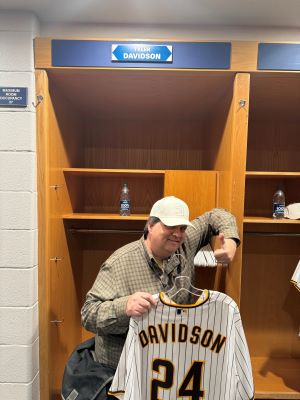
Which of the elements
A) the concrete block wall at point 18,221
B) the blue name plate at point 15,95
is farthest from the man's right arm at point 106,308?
the blue name plate at point 15,95

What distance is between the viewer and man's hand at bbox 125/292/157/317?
112cm

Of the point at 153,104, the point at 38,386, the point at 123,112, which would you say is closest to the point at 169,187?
the point at 153,104

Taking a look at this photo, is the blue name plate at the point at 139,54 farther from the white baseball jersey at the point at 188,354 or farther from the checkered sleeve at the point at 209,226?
the white baseball jersey at the point at 188,354

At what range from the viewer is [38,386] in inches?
62.2

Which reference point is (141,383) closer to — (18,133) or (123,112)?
(18,133)

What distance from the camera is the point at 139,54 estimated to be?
1.41 meters

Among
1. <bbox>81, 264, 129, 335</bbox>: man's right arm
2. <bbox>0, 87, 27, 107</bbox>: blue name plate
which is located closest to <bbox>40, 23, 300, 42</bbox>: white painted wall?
<bbox>0, 87, 27, 107</bbox>: blue name plate

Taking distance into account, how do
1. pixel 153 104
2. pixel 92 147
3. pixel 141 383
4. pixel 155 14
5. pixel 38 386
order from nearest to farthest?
pixel 141 383, pixel 155 14, pixel 38 386, pixel 153 104, pixel 92 147

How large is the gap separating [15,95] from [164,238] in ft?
3.40

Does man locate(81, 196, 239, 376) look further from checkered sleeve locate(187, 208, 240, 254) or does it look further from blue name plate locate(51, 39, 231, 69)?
blue name plate locate(51, 39, 231, 69)

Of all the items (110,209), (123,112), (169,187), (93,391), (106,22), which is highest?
(106,22)

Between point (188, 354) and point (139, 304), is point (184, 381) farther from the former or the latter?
point (139, 304)

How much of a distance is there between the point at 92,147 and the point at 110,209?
491mm

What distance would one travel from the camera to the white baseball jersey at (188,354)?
3.83ft
